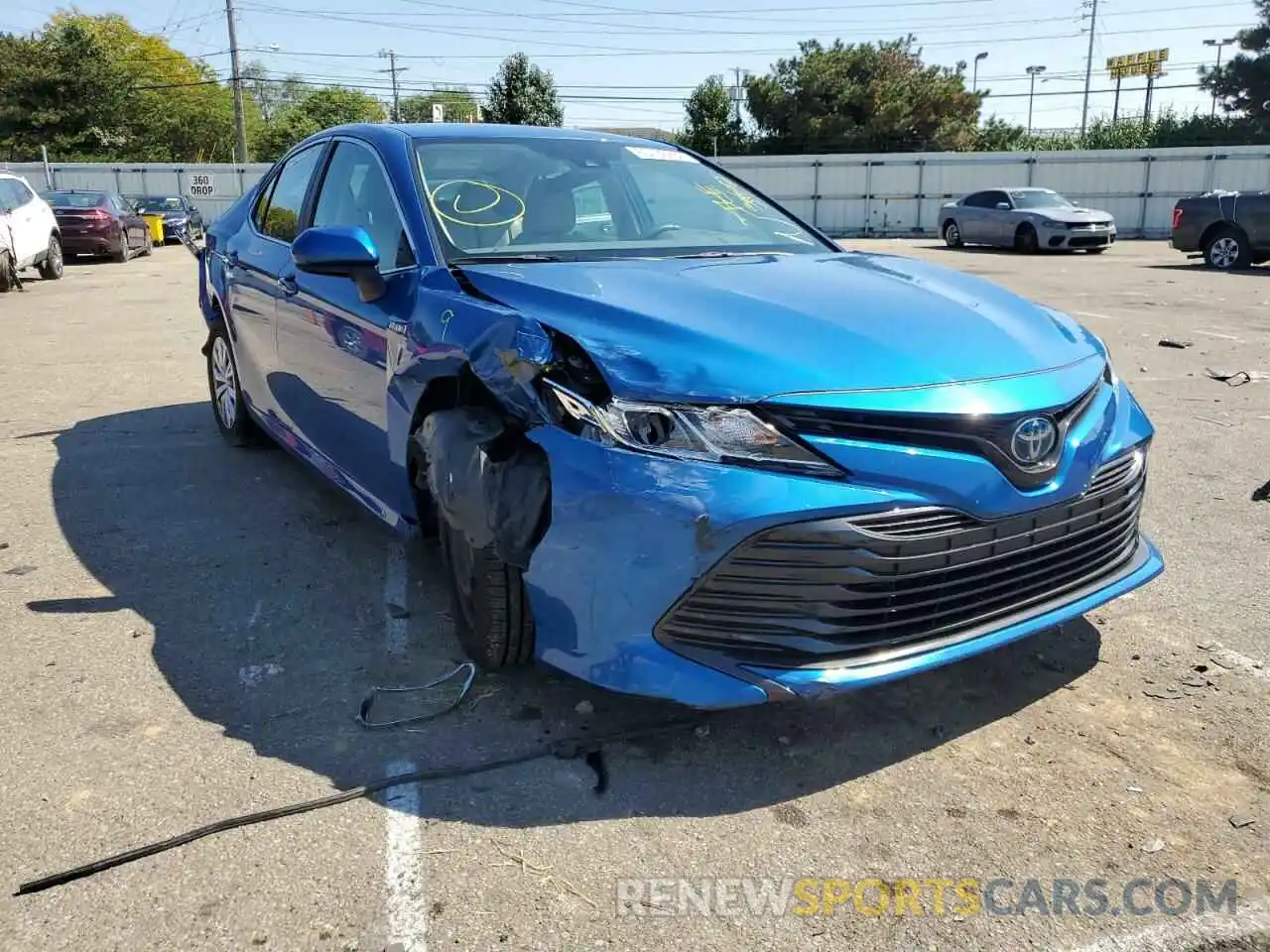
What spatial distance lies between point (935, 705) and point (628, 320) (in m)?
1.44

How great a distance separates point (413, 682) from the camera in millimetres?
3158

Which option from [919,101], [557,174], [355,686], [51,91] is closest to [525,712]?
[355,686]

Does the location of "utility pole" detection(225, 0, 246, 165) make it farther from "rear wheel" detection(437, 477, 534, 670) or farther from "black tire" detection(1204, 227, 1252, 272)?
"rear wheel" detection(437, 477, 534, 670)

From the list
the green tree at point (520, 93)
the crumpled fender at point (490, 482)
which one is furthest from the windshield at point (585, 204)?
the green tree at point (520, 93)

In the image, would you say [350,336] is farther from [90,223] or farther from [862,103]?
[862,103]

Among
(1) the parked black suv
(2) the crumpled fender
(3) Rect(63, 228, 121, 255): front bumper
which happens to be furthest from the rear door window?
(3) Rect(63, 228, 121, 255): front bumper

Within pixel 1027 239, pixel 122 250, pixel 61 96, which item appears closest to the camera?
pixel 122 250

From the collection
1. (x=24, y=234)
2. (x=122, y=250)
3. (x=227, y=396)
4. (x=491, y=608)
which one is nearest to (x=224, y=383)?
(x=227, y=396)

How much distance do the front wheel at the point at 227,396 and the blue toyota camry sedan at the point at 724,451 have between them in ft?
7.63

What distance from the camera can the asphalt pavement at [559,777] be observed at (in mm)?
2158

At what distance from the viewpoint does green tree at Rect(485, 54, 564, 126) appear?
4047 cm

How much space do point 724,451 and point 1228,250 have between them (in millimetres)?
18098

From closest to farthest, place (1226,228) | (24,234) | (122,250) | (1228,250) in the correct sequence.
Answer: (24,234), (1226,228), (1228,250), (122,250)

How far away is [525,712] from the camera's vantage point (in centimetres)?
296
